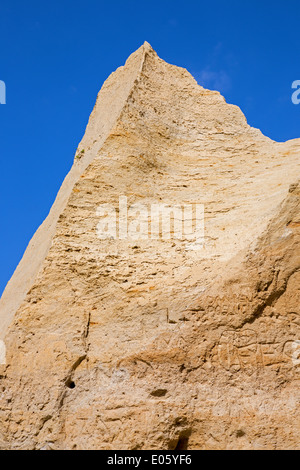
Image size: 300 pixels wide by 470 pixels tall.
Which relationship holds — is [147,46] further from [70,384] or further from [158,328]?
[70,384]

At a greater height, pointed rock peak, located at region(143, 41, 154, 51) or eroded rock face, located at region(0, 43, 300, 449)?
pointed rock peak, located at region(143, 41, 154, 51)

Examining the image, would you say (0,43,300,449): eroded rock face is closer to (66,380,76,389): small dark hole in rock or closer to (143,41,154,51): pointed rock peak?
(66,380,76,389): small dark hole in rock

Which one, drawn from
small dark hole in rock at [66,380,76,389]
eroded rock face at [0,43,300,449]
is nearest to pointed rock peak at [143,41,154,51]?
eroded rock face at [0,43,300,449]

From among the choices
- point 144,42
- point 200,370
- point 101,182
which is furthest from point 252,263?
point 144,42

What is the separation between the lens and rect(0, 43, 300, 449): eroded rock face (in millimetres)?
5379

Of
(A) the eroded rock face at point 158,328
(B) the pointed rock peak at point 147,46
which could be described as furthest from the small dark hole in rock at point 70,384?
(B) the pointed rock peak at point 147,46

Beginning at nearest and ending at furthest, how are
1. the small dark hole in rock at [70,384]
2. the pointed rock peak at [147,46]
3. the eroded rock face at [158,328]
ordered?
the eroded rock face at [158,328] < the small dark hole in rock at [70,384] < the pointed rock peak at [147,46]

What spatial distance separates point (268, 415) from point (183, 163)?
3.98m

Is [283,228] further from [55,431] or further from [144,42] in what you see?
[144,42]

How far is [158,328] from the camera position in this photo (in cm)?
584

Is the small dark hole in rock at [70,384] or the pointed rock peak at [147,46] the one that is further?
the pointed rock peak at [147,46]

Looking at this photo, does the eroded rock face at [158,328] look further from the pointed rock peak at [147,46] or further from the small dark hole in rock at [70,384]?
the pointed rock peak at [147,46]

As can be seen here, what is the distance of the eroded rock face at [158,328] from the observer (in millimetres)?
5379

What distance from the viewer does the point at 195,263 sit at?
635cm
